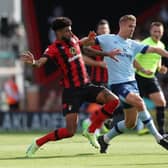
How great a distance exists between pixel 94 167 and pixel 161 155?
2.14 metres

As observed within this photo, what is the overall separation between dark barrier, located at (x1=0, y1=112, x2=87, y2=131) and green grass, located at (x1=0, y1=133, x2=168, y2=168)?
549 centimetres

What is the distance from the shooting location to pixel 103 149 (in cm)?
1579

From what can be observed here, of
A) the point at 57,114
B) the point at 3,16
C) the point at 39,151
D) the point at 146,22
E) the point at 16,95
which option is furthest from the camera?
the point at 3,16

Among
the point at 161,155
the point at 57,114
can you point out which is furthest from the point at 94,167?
the point at 57,114

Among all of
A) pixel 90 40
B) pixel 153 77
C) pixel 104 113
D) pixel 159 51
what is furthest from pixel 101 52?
pixel 153 77

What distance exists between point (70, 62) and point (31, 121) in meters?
10.0

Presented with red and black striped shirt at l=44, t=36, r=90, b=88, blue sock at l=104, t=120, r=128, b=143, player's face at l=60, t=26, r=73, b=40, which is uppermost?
player's face at l=60, t=26, r=73, b=40

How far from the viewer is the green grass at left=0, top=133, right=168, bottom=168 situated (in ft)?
45.0

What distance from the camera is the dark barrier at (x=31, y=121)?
25.0m

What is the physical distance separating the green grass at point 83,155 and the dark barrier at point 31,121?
18.0ft

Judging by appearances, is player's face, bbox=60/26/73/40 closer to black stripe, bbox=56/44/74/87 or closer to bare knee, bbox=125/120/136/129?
black stripe, bbox=56/44/74/87

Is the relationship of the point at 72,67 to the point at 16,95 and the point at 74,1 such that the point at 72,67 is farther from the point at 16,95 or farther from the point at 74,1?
the point at 16,95

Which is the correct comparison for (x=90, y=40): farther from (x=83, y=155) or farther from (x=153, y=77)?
(x=153, y=77)

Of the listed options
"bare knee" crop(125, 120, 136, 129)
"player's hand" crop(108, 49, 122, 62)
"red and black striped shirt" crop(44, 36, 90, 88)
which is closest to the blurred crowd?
"bare knee" crop(125, 120, 136, 129)
